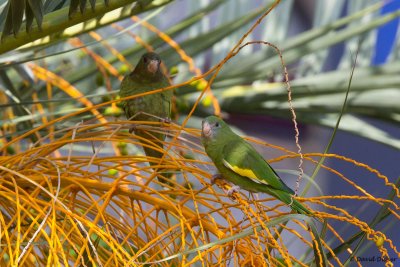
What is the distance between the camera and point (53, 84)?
1381 mm

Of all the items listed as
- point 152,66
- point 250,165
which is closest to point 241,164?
point 250,165

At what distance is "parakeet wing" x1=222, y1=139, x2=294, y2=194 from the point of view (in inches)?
32.4

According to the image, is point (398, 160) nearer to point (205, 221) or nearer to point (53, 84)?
point (53, 84)

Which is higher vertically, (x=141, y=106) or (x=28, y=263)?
(x=141, y=106)

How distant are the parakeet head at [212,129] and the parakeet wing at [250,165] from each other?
0.07 feet

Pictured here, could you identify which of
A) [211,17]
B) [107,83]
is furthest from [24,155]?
[211,17]

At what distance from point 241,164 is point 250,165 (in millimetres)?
11

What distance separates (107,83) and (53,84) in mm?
91

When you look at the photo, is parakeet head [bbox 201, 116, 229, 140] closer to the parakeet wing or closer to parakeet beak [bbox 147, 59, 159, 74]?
the parakeet wing

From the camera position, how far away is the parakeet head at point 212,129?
0.89 m

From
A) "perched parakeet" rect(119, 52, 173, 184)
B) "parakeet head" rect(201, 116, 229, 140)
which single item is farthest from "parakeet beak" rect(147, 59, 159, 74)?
"parakeet head" rect(201, 116, 229, 140)

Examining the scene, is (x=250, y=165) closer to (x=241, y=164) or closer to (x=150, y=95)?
(x=241, y=164)

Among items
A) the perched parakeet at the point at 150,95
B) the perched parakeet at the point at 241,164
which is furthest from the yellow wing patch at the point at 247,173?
the perched parakeet at the point at 150,95

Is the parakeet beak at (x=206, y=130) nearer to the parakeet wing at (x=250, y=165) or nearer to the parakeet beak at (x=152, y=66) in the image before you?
the parakeet wing at (x=250, y=165)
